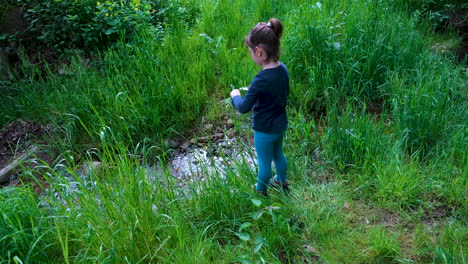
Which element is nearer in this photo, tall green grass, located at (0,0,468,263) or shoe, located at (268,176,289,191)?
tall green grass, located at (0,0,468,263)

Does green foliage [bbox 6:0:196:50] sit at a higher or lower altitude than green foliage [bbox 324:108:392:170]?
higher

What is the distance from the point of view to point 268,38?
7.71 ft

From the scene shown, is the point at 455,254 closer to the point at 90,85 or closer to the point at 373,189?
the point at 373,189

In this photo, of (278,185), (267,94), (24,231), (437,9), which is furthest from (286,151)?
(437,9)

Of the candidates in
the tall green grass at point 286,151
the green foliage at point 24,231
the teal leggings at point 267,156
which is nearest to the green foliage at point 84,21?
the tall green grass at point 286,151

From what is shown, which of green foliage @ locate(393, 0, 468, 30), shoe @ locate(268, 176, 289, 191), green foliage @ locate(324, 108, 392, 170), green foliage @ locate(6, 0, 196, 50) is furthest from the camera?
green foliage @ locate(393, 0, 468, 30)

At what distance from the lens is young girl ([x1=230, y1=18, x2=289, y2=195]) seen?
2.38 metres

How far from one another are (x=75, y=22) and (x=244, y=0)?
2435 millimetres

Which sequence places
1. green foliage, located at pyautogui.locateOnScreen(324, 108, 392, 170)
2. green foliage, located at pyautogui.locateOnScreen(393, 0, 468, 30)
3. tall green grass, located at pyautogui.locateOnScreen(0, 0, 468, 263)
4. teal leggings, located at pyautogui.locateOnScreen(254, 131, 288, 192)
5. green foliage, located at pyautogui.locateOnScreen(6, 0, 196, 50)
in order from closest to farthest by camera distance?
tall green grass, located at pyautogui.locateOnScreen(0, 0, 468, 263) → teal leggings, located at pyautogui.locateOnScreen(254, 131, 288, 192) → green foliage, located at pyautogui.locateOnScreen(324, 108, 392, 170) → green foliage, located at pyautogui.locateOnScreen(6, 0, 196, 50) → green foliage, located at pyautogui.locateOnScreen(393, 0, 468, 30)

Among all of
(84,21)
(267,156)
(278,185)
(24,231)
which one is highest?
(84,21)

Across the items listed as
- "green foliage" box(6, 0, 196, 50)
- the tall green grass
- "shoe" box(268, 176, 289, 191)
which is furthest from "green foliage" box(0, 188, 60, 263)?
"green foliage" box(6, 0, 196, 50)

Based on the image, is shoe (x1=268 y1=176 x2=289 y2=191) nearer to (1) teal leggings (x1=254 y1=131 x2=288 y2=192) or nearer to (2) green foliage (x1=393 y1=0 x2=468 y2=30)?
(1) teal leggings (x1=254 y1=131 x2=288 y2=192)

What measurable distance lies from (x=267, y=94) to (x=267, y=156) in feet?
1.52

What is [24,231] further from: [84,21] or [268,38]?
[84,21]
